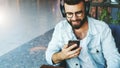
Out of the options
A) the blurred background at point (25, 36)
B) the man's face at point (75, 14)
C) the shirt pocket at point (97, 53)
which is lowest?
the blurred background at point (25, 36)

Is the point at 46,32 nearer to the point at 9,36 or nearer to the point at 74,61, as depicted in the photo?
the point at 9,36

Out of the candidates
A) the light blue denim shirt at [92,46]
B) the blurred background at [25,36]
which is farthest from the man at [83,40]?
the blurred background at [25,36]

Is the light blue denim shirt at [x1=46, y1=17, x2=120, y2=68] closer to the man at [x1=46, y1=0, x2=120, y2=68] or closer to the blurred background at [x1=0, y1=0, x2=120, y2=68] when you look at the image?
the man at [x1=46, y1=0, x2=120, y2=68]

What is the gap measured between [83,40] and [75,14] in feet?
0.75

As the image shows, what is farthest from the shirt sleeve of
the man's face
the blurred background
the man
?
the blurred background

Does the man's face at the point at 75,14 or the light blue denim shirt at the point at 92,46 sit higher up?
the man's face at the point at 75,14

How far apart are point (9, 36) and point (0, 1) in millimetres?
8943

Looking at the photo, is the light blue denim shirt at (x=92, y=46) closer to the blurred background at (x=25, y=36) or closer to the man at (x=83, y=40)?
the man at (x=83, y=40)

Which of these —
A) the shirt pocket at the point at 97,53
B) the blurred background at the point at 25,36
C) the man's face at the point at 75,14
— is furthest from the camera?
the blurred background at the point at 25,36

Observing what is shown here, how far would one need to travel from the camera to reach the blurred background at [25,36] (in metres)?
5.47

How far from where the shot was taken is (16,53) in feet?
19.3

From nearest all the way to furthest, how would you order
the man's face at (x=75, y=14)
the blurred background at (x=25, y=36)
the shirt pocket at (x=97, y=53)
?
the man's face at (x=75, y=14) < the shirt pocket at (x=97, y=53) < the blurred background at (x=25, y=36)

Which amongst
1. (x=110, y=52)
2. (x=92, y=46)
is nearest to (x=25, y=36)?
(x=92, y=46)

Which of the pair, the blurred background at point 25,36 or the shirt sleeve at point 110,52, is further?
the blurred background at point 25,36
